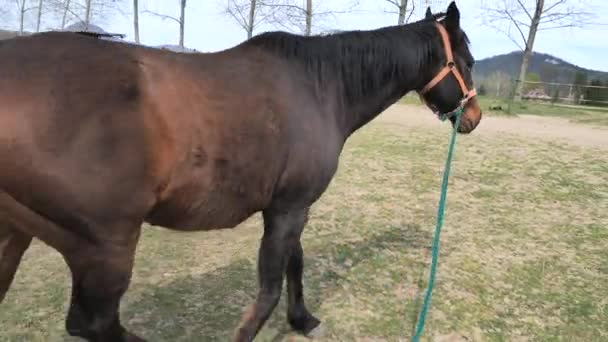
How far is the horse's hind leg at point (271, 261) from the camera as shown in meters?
2.50

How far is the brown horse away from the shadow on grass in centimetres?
51

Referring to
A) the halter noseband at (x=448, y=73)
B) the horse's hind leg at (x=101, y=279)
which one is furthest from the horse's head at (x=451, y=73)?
the horse's hind leg at (x=101, y=279)

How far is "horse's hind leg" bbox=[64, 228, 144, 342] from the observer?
6.10 feet

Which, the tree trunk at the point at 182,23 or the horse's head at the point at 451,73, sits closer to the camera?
the horse's head at the point at 451,73

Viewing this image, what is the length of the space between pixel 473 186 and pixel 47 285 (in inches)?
208

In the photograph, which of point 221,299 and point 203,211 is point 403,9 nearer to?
point 221,299

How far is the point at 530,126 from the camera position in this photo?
13555 mm

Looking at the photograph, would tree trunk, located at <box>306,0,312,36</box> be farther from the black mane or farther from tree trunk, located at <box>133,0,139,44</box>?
the black mane

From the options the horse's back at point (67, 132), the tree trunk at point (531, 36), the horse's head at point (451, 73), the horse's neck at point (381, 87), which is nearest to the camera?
the horse's back at point (67, 132)

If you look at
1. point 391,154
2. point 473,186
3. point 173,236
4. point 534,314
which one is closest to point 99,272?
point 173,236

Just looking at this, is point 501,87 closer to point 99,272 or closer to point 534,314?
point 534,314

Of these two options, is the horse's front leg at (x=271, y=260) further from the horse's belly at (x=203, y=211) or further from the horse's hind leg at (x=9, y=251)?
the horse's hind leg at (x=9, y=251)

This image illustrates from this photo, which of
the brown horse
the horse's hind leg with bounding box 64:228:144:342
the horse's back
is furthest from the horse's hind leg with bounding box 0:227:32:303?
the horse's back

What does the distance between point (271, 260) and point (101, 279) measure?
89 cm
